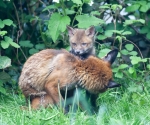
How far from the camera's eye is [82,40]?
8594mm

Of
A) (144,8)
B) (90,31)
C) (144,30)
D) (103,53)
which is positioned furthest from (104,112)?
(144,30)

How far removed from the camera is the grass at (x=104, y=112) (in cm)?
552

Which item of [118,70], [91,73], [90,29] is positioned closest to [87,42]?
[90,29]

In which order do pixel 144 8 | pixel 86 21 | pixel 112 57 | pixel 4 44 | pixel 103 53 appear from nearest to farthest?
pixel 112 57
pixel 4 44
pixel 103 53
pixel 86 21
pixel 144 8

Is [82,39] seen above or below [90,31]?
below

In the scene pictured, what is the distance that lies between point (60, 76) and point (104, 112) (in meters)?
0.79

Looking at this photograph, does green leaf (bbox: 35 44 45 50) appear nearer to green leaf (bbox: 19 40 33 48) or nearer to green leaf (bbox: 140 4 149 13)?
green leaf (bbox: 19 40 33 48)

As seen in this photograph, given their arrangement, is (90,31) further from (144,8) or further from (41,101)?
(41,101)

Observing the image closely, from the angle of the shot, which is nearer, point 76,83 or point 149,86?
point 76,83

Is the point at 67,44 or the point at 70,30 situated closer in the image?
the point at 70,30

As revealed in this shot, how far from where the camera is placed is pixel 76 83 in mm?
6496

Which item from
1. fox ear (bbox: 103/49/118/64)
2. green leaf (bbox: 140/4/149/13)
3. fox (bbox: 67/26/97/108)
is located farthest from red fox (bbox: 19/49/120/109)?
green leaf (bbox: 140/4/149/13)

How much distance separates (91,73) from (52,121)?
110 centimetres

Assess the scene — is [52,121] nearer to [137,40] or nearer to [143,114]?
[143,114]
